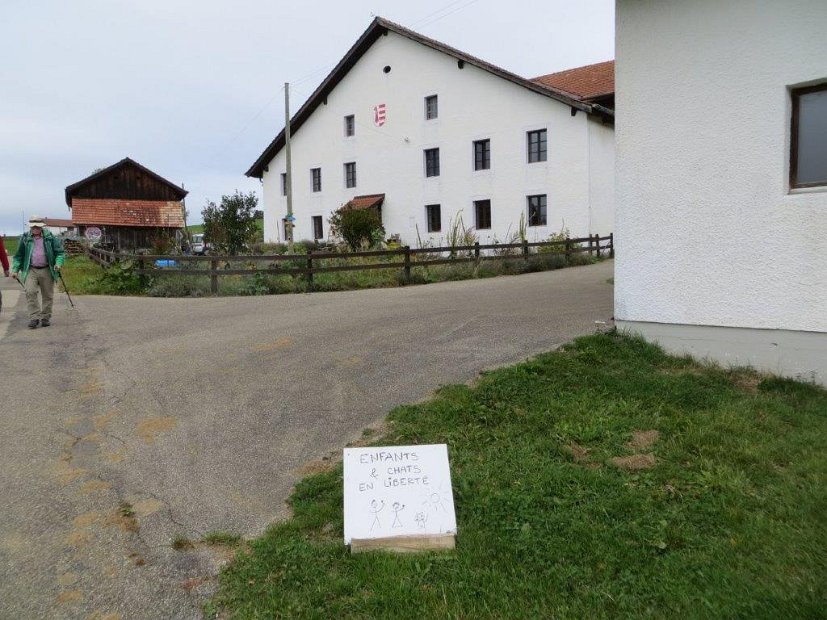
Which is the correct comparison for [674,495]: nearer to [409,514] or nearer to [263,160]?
[409,514]

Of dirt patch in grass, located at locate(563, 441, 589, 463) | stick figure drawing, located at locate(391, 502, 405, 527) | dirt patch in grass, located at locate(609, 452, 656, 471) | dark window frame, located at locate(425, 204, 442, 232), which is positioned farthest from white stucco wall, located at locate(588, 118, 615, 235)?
stick figure drawing, located at locate(391, 502, 405, 527)

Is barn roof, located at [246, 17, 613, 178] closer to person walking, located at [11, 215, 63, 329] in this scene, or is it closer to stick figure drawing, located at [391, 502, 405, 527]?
person walking, located at [11, 215, 63, 329]

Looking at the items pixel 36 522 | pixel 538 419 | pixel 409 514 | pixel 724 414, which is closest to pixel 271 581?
pixel 409 514

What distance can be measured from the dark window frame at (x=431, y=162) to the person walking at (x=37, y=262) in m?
22.9

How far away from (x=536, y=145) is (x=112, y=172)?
37.0 meters

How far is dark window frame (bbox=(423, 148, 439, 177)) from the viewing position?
3247 cm

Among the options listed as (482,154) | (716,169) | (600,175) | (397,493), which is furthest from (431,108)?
(397,493)

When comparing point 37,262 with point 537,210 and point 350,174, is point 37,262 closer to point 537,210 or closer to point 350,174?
point 537,210

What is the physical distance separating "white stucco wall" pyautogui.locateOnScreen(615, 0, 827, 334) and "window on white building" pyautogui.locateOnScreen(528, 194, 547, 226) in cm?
2225

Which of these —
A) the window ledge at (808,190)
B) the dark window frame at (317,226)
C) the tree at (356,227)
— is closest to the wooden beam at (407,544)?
the window ledge at (808,190)

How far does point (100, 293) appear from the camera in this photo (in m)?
17.3

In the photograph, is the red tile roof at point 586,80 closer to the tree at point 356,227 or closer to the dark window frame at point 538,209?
the dark window frame at point 538,209

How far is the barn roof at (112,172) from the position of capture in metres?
50.4

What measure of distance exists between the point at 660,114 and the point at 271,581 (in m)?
5.76
